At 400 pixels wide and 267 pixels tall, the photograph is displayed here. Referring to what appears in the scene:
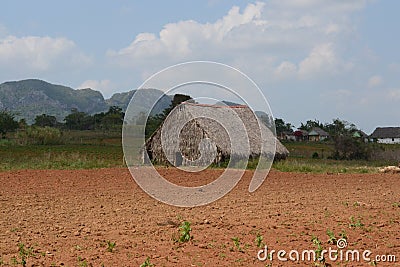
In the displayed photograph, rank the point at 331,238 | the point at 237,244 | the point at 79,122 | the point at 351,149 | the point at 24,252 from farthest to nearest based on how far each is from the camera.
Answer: the point at 79,122 → the point at 351,149 → the point at 331,238 → the point at 237,244 → the point at 24,252

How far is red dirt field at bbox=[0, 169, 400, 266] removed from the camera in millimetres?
6141

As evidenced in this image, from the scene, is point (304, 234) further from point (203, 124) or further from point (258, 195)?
point (203, 124)

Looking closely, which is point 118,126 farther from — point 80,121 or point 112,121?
point 80,121

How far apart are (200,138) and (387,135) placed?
222 ft

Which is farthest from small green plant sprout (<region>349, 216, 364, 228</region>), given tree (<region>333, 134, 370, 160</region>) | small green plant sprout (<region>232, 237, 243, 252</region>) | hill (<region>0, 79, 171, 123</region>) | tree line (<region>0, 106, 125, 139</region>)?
hill (<region>0, 79, 171, 123</region>)

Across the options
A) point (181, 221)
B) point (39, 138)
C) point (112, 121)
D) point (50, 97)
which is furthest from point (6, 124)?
point (50, 97)

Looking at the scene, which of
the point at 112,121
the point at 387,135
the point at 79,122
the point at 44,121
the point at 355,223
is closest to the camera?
the point at 355,223

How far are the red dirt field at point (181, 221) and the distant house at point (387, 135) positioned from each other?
73364 mm

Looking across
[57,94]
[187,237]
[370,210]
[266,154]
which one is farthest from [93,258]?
[57,94]

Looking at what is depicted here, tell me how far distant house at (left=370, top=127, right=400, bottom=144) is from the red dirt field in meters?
73.4

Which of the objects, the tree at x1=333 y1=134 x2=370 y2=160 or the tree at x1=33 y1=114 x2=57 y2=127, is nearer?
the tree at x1=333 y1=134 x2=370 y2=160

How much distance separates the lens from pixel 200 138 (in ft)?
79.2

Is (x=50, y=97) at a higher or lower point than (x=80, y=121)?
higher

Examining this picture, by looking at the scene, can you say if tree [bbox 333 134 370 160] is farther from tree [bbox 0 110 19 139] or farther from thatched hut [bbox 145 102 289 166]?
tree [bbox 0 110 19 139]
